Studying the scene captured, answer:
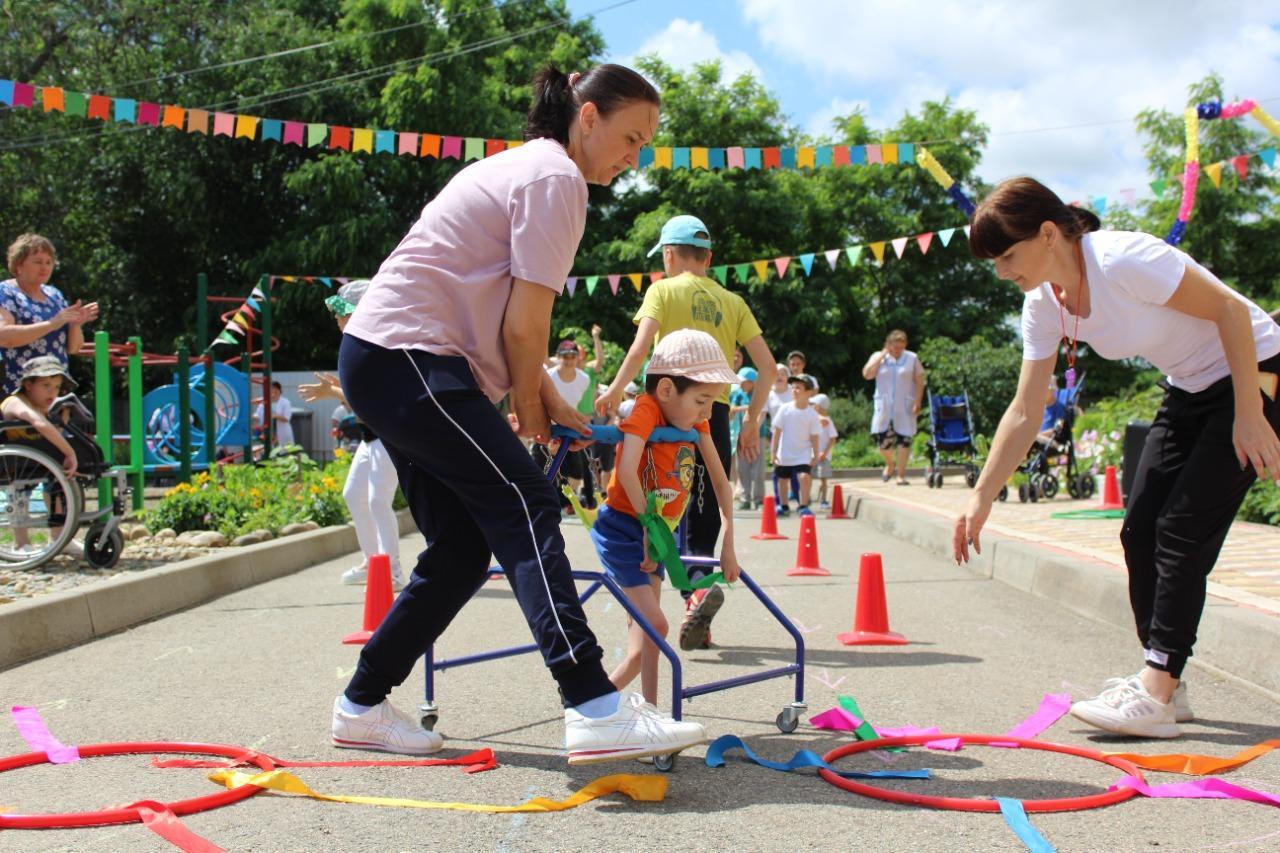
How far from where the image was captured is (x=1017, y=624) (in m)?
6.48

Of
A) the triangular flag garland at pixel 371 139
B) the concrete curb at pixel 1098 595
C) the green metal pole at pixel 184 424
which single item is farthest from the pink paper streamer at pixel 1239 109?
the green metal pole at pixel 184 424

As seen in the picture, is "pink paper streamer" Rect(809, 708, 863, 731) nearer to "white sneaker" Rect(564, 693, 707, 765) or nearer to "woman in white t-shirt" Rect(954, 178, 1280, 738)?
"woman in white t-shirt" Rect(954, 178, 1280, 738)

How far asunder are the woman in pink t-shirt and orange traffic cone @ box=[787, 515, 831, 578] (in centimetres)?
503

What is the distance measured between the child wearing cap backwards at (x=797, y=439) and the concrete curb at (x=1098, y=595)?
264 cm

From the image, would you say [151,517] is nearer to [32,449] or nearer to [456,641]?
[32,449]

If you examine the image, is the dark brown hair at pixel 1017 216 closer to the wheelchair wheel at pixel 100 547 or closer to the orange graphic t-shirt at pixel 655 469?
the orange graphic t-shirt at pixel 655 469

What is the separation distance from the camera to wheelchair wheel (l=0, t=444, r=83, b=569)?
24.4 ft

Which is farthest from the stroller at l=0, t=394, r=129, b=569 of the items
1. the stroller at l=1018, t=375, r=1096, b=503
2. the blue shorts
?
the stroller at l=1018, t=375, r=1096, b=503

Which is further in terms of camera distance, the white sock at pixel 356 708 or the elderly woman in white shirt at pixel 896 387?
the elderly woman in white shirt at pixel 896 387

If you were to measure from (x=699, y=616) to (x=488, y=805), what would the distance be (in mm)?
2458

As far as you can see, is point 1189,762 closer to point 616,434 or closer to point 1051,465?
point 616,434

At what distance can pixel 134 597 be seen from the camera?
21.8ft

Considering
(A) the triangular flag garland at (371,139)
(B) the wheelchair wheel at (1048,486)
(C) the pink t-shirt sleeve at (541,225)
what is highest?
(A) the triangular flag garland at (371,139)

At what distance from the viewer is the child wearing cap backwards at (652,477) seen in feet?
13.2
